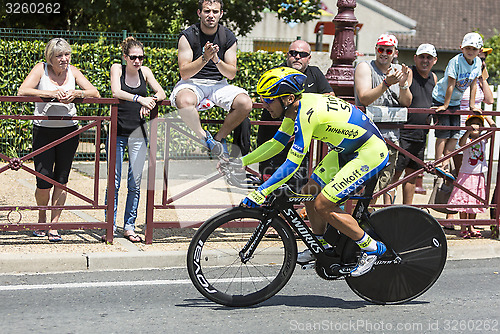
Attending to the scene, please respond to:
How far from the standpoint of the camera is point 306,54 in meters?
7.89

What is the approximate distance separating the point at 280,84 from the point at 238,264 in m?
1.45

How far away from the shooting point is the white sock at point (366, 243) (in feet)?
19.1

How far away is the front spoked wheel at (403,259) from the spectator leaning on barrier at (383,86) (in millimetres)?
1894

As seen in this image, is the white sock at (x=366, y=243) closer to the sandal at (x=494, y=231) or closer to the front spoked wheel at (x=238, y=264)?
the front spoked wheel at (x=238, y=264)

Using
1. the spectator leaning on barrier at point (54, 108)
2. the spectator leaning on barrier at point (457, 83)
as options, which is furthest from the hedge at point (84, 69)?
the spectator leaning on barrier at point (457, 83)

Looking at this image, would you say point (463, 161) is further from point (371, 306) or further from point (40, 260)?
point (40, 260)

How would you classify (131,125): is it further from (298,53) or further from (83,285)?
(83,285)

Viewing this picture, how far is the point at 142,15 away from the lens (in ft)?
61.4

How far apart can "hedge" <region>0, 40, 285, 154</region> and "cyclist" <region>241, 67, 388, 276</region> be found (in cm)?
812

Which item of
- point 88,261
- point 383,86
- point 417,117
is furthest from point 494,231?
point 88,261

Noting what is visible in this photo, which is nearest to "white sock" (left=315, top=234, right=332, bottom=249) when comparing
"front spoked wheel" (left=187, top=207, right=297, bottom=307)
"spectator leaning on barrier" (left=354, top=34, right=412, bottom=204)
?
"front spoked wheel" (left=187, top=207, right=297, bottom=307)

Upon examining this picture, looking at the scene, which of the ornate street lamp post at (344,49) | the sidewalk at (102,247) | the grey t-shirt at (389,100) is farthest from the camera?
the ornate street lamp post at (344,49)

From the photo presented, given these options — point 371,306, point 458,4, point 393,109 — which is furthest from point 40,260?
point 458,4

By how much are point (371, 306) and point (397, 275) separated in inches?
12.8
